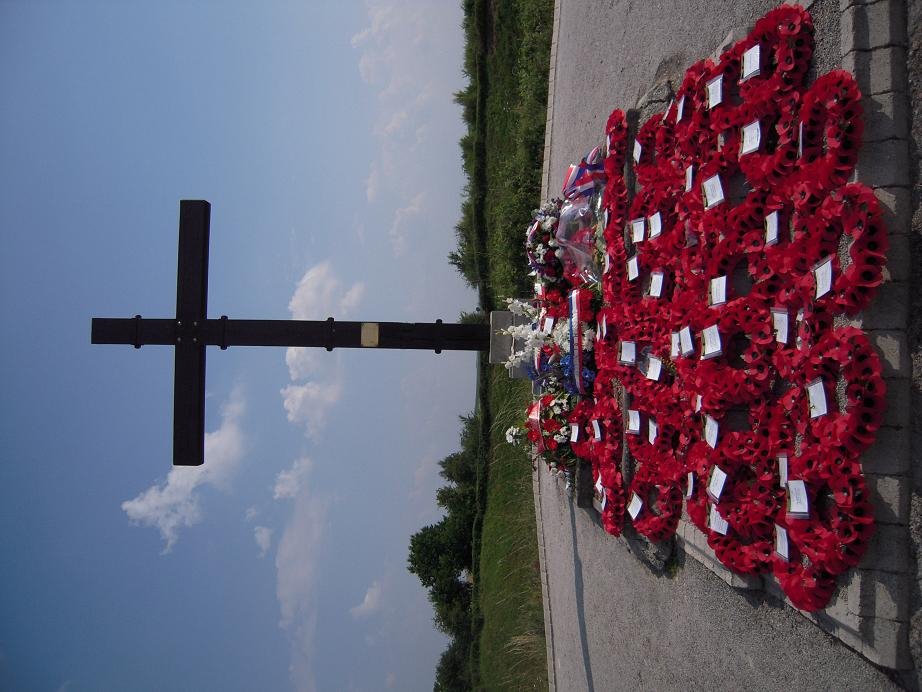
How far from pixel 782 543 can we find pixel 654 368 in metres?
1.89

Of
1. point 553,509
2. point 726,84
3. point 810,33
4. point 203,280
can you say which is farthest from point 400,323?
point 810,33

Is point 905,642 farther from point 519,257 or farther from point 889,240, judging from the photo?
point 519,257

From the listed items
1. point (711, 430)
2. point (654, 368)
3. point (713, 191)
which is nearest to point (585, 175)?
point (654, 368)

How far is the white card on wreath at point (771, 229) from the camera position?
12.8 ft

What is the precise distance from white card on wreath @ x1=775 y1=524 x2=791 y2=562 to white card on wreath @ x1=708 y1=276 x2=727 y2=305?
138 cm

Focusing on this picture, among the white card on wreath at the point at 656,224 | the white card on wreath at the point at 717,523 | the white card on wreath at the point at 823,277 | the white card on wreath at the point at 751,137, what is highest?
the white card on wreath at the point at 751,137

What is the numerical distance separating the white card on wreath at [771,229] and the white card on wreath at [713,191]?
21.1 inches

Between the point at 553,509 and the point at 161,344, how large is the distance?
4.74 metres

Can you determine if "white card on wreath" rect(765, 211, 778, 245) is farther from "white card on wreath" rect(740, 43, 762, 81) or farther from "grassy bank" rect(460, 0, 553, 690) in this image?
"grassy bank" rect(460, 0, 553, 690)

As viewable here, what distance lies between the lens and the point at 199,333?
24.0 feet

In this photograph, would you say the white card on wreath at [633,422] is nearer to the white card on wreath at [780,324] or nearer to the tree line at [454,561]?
the white card on wreath at [780,324]

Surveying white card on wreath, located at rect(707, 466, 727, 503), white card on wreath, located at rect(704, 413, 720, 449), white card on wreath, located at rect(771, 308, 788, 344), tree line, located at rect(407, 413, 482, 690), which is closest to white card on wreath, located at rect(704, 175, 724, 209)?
white card on wreath, located at rect(771, 308, 788, 344)

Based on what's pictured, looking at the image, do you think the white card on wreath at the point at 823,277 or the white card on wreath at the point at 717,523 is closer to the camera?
the white card on wreath at the point at 823,277

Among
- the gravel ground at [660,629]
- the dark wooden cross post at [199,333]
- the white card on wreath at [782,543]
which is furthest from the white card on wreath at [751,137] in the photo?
the dark wooden cross post at [199,333]
